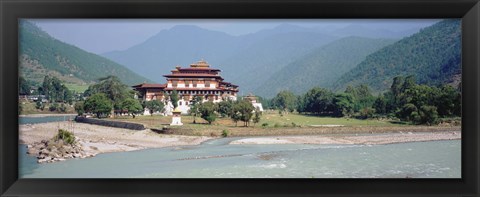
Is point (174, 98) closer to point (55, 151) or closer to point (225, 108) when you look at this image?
point (225, 108)

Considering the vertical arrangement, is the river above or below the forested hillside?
below

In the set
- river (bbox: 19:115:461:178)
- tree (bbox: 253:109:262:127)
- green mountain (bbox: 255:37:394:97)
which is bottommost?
river (bbox: 19:115:461:178)

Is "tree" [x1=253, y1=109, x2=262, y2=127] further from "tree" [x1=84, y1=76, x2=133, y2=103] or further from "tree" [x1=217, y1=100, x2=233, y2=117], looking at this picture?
"tree" [x1=84, y1=76, x2=133, y2=103]

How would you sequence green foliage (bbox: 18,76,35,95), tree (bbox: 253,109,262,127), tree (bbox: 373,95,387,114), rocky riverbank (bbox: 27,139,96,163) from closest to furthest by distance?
green foliage (bbox: 18,76,35,95), rocky riverbank (bbox: 27,139,96,163), tree (bbox: 373,95,387,114), tree (bbox: 253,109,262,127)

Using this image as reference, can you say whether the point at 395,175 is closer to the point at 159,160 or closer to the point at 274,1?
the point at 274,1

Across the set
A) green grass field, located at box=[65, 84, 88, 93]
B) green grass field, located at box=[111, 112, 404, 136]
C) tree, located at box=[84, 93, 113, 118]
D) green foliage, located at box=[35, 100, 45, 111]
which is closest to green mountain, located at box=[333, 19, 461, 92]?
green grass field, located at box=[111, 112, 404, 136]

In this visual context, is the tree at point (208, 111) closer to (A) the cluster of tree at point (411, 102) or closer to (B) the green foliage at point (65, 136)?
(B) the green foliage at point (65, 136)
